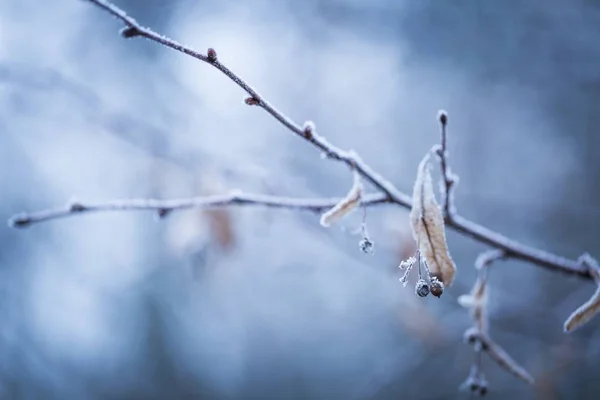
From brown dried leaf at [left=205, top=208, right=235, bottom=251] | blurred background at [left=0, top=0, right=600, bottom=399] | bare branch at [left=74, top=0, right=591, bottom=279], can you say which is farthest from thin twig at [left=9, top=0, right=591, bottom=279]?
brown dried leaf at [left=205, top=208, right=235, bottom=251]

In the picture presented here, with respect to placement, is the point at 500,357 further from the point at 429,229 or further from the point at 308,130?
the point at 308,130

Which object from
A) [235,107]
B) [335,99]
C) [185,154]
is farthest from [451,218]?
[335,99]

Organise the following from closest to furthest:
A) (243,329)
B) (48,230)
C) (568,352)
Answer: (568,352) < (48,230) < (243,329)

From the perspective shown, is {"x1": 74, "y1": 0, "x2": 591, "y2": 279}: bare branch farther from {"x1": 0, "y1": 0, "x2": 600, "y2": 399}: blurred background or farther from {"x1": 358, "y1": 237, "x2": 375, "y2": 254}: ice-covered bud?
{"x1": 0, "y1": 0, "x2": 600, "y2": 399}: blurred background

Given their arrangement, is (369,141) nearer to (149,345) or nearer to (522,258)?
(149,345)

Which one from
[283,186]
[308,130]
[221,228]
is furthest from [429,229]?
[283,186]

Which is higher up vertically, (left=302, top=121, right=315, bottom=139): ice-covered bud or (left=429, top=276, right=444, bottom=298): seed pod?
(left=302, top=121, right=315, bottom=139): ice-covered bud

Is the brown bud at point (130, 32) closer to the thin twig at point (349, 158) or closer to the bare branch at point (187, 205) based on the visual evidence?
the thin twig at point (349, 158)

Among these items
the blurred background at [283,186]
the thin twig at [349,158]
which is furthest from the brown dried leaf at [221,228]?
the thin twig at [349,158]
